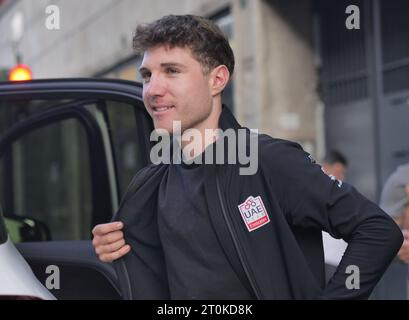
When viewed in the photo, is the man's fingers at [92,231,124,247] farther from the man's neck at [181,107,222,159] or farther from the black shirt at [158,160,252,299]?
the man's neck at [181,107,222,159]

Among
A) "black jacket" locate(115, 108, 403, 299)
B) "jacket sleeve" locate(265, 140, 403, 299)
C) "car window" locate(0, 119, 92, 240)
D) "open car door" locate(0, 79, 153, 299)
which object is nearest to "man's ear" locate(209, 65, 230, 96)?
"black jacket" locate(115, 108, 403, 299)

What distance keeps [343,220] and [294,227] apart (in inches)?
5.6

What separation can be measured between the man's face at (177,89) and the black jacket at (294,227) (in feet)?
0.55

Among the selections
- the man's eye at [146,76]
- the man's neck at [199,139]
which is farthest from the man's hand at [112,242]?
the man's eye at [146,76]

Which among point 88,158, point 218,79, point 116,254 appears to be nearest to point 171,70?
point 218,79

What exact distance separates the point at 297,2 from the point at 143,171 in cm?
683

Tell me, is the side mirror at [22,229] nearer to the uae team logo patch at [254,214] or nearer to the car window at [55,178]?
the uae team logo patch at [254,214]

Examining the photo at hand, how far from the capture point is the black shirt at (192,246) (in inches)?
91.0

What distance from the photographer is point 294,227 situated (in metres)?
2.36

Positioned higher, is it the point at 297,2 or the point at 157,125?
the point at 297,2

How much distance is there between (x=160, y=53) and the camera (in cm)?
245

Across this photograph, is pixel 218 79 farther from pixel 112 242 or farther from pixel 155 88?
pixel 112 242

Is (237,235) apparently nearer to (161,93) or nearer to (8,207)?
(161,93)
